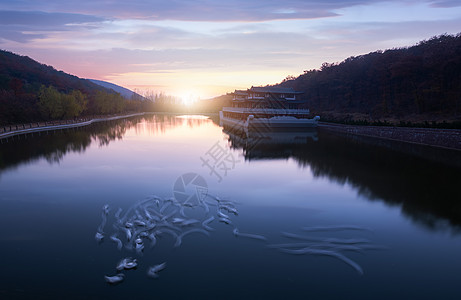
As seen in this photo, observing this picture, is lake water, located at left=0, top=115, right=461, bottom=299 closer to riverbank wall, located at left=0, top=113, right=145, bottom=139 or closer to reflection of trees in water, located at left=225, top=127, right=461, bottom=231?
reflection of trees in water, located at left=225, top=127, right=461, bottom=231

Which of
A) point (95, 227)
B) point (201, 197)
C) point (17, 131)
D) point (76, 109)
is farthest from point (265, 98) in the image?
point (95, 227)

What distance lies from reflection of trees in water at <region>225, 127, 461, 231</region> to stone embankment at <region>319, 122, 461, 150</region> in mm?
2943

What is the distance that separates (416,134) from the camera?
31734 mm

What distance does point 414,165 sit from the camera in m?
21.4

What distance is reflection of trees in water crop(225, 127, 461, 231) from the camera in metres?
12.7

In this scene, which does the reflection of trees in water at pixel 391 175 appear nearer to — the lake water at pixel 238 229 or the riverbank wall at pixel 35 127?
the lake water at pixel 238 229

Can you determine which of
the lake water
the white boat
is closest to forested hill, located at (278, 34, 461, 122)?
the white boat

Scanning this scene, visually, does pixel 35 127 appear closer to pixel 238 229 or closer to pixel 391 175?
pixel 238 229

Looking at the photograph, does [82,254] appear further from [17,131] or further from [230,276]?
[17,131]

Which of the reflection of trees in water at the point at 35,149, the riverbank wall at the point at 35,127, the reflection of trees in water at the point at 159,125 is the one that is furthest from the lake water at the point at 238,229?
the reflection of trees in water at the point at 159,125

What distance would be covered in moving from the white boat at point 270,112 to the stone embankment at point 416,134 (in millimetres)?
10067

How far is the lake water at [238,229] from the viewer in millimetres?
7523

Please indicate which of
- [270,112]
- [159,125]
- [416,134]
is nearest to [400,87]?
[270,112]

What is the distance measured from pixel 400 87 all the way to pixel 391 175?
4502 cm
